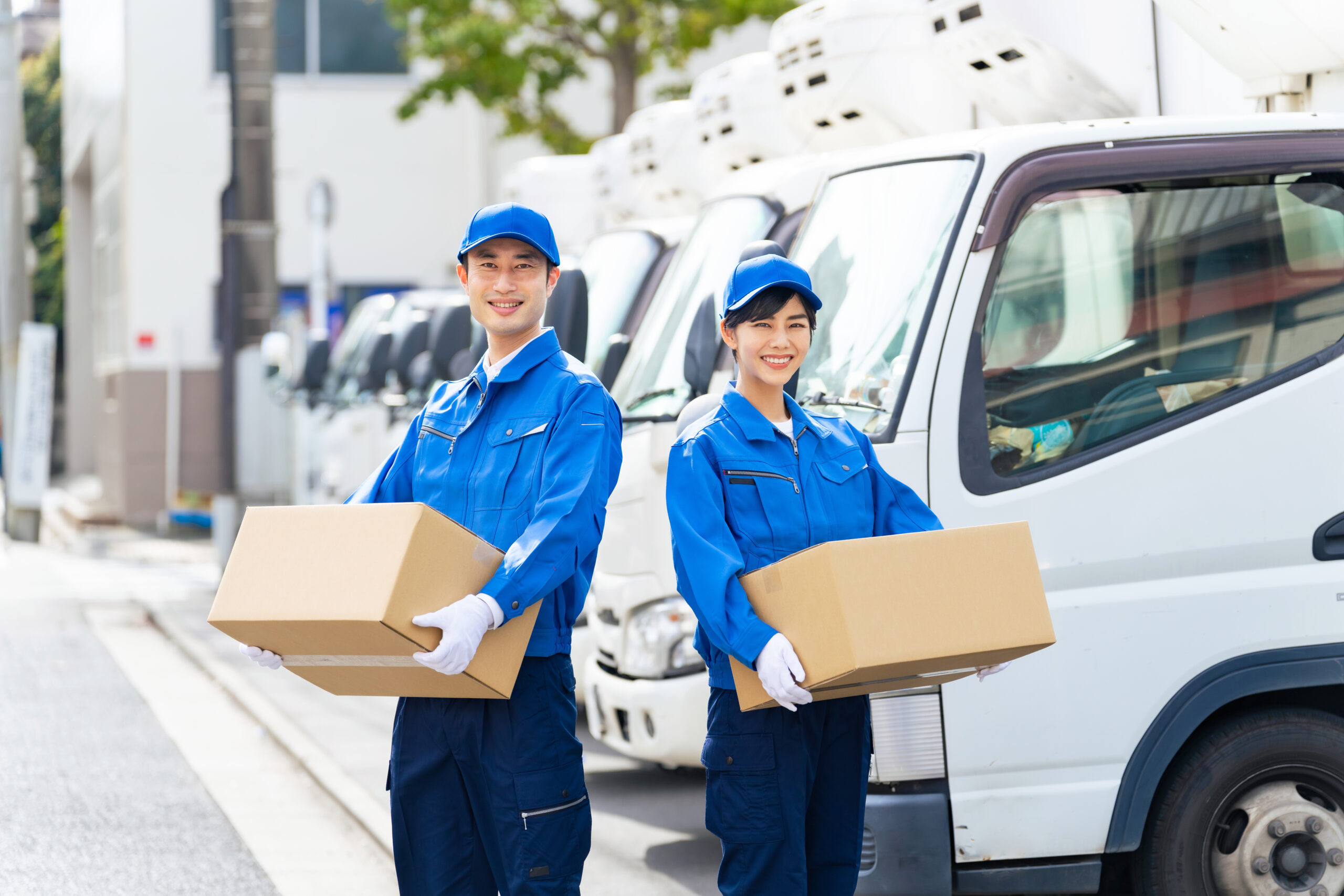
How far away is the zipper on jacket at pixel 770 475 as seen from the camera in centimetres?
344

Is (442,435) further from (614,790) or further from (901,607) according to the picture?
(614,790)

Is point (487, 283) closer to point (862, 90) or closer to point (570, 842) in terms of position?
point (570, 842)

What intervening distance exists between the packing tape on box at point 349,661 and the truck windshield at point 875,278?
Result: 5.20ft

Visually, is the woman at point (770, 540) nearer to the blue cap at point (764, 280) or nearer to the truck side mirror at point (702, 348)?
the blue cap at point (764, 280)

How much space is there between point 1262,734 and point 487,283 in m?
2.39

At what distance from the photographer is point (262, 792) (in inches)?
277

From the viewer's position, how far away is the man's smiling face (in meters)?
3.51

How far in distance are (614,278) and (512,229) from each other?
4.60m

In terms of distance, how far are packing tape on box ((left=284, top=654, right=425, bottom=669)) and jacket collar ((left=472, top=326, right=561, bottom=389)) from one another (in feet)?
2.05

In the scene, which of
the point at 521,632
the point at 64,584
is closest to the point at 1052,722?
the point at 521,632

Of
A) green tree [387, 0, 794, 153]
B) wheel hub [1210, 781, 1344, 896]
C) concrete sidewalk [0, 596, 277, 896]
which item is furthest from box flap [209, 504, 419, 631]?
green tree [387, 0, 794, 153]

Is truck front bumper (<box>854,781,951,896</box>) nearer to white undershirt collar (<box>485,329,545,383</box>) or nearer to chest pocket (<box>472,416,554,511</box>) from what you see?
chest pocket (<box>472,416,554,511</box>)

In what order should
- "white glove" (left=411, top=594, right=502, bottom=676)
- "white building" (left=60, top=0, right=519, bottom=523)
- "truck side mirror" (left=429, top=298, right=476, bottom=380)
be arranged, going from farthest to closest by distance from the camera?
"white building" (left=60, top=0, right=519, bottom=523), "truck side mirror" (left=429, top=298, right=476, bottom=380), "white glove" (left=411, top=594, right=502, bottom=676)

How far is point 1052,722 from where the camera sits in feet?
14.1
